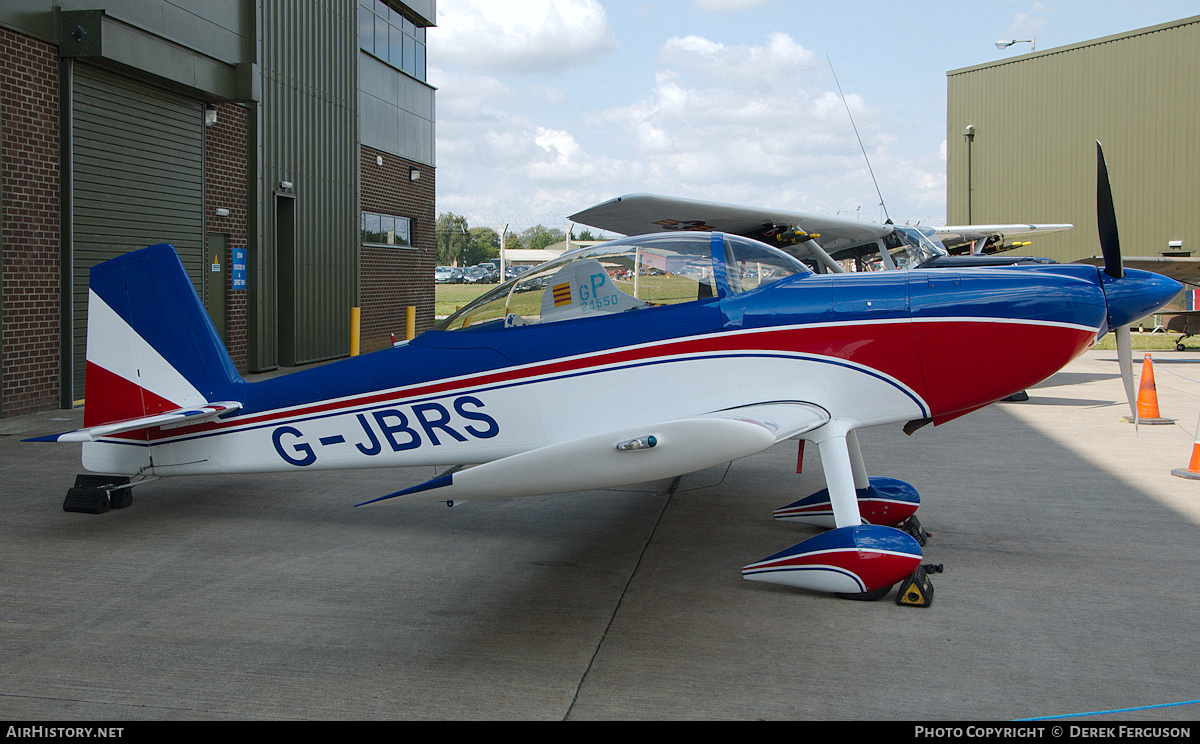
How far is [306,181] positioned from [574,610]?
12.6 metres

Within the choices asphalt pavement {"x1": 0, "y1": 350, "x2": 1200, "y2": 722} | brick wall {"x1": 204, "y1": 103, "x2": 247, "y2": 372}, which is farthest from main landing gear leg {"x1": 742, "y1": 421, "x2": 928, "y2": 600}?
brick wall {"x1": 204, "y1": 103, "x2": 247, "y2": 372}

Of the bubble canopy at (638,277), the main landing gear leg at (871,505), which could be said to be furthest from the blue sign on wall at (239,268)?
the main landing gear leg at (871,505)

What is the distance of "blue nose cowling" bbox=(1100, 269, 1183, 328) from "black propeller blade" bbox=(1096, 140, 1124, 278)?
6 centimetres

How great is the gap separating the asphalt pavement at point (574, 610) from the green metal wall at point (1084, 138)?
21.8m

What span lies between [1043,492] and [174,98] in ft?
37.8

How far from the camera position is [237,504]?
18.8 feet

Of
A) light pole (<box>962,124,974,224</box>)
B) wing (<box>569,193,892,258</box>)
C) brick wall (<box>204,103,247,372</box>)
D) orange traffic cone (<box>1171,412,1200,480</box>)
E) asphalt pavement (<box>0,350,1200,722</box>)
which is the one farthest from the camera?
light pole (<box>962,124,974,224</box>)

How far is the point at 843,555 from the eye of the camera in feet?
13.0

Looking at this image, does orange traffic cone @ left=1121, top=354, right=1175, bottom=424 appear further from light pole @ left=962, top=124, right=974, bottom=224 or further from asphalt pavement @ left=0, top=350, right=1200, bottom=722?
light pole @ left=962, top=124, right=974, bottom=224

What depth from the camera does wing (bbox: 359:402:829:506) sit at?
3531mm

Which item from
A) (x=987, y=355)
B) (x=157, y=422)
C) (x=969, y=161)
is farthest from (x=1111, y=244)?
(x=969, y=161)

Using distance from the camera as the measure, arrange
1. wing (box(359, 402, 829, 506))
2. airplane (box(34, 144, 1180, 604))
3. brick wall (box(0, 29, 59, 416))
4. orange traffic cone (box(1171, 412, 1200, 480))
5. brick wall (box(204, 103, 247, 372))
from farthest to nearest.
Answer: brick wall (box(204, 103, 247, 372)), brick wall (box(0, 29, 59, 416)), orange traffic cone (box(1171, 412, 1200, 480)), airplane (box(34, 144, 1180, 604)), wing (box(359, 402, 829, 506))

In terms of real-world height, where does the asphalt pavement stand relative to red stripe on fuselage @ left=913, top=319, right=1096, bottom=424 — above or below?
below

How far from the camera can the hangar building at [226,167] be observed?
8.96 meters
